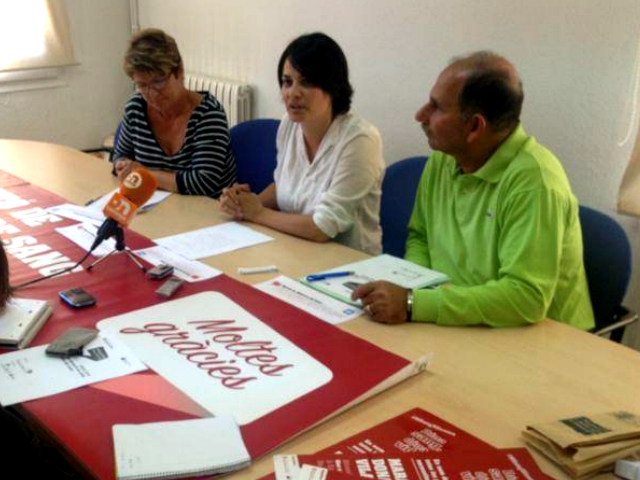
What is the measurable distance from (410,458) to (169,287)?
0.72 m

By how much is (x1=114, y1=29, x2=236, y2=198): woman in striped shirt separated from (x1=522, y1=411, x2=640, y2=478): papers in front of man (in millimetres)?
1557

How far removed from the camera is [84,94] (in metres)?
4.10

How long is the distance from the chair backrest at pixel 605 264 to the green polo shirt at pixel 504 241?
7 centimetres

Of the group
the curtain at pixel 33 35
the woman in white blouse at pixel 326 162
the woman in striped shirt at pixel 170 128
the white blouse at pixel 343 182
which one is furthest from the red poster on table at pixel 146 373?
the curtain at pixel 33 35

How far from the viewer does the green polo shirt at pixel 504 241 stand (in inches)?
53.1

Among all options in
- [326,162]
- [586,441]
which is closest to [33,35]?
[326,162]

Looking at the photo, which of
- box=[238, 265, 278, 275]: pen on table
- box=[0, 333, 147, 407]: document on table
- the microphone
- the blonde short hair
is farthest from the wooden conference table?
the blonde short hair

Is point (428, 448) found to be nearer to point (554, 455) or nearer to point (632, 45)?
point (554, 455)

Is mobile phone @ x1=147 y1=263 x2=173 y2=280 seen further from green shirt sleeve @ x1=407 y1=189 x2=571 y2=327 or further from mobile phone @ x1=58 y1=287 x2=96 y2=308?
green shirt sleeve @ x1=407 y1=189 x2=571 y2=327

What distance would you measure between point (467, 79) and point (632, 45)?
0.83 metres

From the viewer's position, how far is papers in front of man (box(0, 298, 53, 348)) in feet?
3.97

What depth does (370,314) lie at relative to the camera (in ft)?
4.50

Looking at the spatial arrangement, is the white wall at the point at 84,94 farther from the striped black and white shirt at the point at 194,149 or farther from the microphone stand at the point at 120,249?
the microphone stand at the point at 120,249

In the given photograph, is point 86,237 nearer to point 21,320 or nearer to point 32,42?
point 21,320
